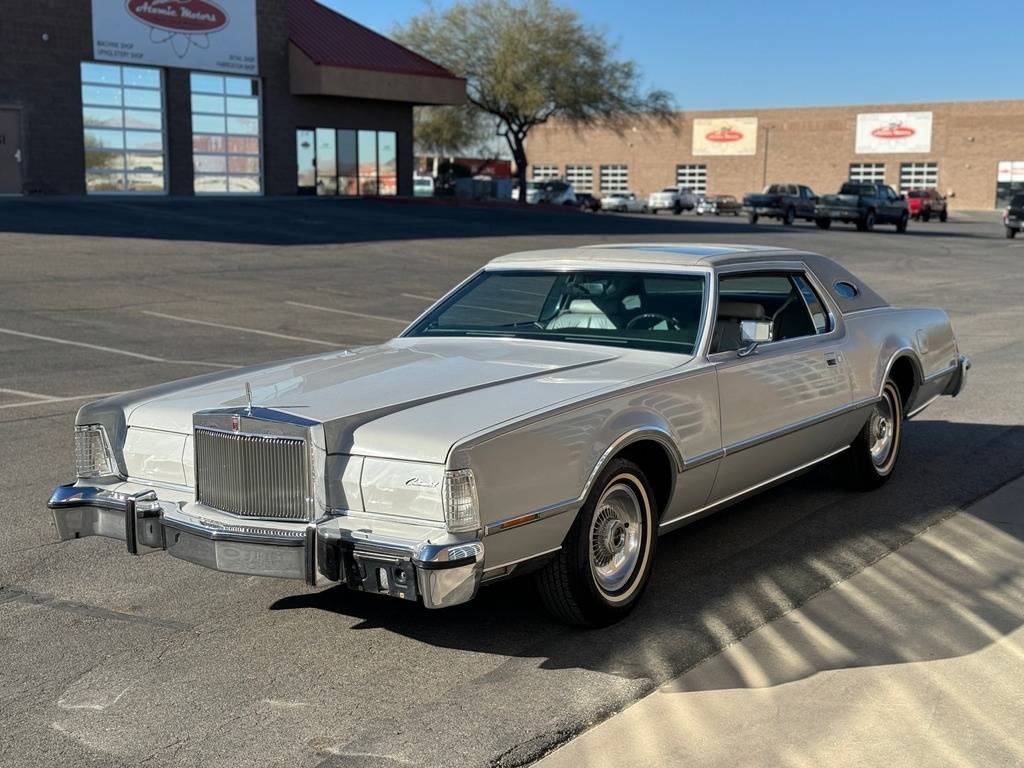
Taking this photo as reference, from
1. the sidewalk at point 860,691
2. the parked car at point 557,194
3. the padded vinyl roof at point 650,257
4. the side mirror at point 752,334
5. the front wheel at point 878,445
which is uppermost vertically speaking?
the parked car at point 557,194

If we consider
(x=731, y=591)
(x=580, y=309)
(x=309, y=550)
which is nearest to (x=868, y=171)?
(x=580, y=309)

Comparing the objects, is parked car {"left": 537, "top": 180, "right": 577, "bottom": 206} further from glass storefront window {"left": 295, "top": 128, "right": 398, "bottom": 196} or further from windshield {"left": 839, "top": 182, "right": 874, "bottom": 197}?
windshield {"left": 839, "top": 182, "right": 874, "bottom": 197}

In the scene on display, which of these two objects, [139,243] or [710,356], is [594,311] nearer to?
[710,356]

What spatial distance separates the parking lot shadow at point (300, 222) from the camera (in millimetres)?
25844

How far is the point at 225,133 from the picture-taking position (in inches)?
1478

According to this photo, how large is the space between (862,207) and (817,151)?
38122 mm

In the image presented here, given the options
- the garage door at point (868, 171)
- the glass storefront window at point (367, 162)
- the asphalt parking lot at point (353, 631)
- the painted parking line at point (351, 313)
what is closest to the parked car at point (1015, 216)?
the glass storefront window at point (367, 162)

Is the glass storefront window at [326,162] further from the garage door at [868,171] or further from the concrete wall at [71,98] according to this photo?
the garage door at [868,171]

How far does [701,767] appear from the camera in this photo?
11.7ft

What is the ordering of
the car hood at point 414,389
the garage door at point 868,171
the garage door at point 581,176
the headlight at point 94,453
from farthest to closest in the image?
1. the garage door at point 581,176
2. the garage door at point 868,171
3. the headlight at point 94,453
4. the car hood at point 414,389

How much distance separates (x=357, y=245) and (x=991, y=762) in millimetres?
23411

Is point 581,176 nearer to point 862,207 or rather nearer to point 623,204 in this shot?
point 623,204

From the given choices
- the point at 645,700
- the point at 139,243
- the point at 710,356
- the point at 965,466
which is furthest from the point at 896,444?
the point at 139,243

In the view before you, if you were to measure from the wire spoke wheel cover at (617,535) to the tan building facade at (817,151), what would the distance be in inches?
2564
